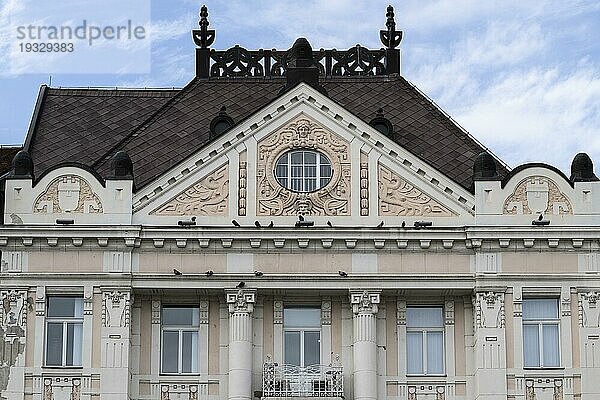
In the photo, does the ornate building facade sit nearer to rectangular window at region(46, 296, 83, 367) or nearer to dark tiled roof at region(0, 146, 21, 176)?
rectangular window at region(46, 296, 83, 367)

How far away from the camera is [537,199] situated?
4534 cm

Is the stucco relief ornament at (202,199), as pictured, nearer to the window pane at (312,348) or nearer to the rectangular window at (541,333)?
the window pane at (312,348)

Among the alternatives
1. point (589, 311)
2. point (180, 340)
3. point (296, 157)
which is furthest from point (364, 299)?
point (589, 311)

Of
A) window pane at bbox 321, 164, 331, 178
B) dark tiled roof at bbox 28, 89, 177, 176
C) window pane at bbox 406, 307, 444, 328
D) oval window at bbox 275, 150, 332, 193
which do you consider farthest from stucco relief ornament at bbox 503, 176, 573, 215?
dark tiled roof at bbox 28, 89, 177, 176

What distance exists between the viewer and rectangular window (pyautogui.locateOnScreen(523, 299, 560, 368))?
147 feet

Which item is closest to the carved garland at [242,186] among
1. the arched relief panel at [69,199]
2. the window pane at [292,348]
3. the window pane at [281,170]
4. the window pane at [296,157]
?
the window pane at [281,170]

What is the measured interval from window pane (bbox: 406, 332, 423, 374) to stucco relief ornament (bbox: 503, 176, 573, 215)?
3.88 metres

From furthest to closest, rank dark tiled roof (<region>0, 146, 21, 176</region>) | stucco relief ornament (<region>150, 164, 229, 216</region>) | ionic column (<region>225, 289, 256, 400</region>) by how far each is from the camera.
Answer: dark tiled roof (<region>0, 146, 21, 176</region>), stucco relief ornament (<region>150, 164, 229, 216</region>), ionic column (<region>225, 289, 256, 400</region>)

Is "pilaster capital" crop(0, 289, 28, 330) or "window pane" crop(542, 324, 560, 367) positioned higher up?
"pilaster capital" crop(0, 289, 28, 330)

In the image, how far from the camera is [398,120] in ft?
162

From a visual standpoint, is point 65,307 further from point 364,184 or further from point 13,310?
point 364,184

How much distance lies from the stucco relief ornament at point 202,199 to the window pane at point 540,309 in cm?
795

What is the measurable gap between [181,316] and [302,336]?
3.10 metres

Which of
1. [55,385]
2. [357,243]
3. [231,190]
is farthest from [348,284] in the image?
[55,385]
